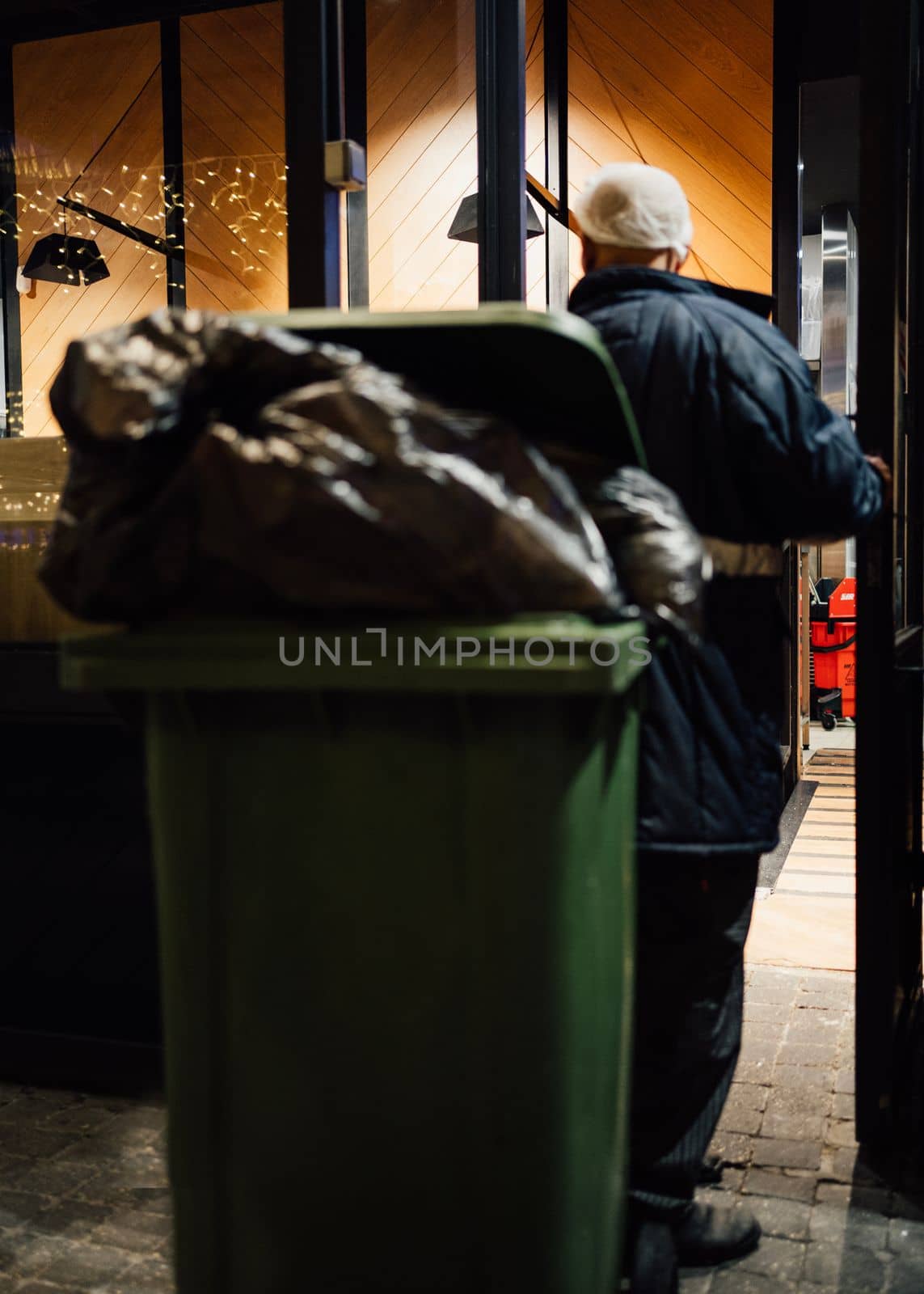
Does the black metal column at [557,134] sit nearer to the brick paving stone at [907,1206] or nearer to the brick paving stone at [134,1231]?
the brick paving stone at [907,1206]

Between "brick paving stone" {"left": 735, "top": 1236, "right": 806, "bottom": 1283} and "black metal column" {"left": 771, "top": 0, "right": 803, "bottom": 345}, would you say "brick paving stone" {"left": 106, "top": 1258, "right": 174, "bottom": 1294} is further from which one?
"black metal column" {"left": 771, "top": 0, "right": 803, "bottom": 345}

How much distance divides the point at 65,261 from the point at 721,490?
457 centimetres

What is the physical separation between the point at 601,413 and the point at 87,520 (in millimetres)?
634

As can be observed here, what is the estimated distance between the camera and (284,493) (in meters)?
1.28

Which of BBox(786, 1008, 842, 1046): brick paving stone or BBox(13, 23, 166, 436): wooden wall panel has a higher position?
BBox(13, 23, 166, 436): wooden wall panel

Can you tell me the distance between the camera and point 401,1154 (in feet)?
4.54

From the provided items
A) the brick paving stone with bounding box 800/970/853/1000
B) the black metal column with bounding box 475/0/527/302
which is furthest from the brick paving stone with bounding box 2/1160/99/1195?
the black metal column with bounding box 475/0/527/302

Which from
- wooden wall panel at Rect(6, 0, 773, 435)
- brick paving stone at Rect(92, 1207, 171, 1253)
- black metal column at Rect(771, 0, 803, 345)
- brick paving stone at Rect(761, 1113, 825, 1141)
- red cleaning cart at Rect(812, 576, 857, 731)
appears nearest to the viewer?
brick paving stone at Rect(92, 1207, 171, 1253)

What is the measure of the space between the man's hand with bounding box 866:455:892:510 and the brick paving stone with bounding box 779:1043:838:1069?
56.4 inches

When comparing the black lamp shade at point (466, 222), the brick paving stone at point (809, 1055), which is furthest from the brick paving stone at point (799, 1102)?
the black lamp shade at point (466, 222)

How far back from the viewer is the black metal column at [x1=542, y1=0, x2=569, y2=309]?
20.3 feet

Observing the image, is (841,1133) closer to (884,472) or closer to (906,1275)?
(906,1275)

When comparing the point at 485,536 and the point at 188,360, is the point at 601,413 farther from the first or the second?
the point at 188,360

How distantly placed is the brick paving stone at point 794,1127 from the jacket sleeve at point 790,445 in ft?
4.53
